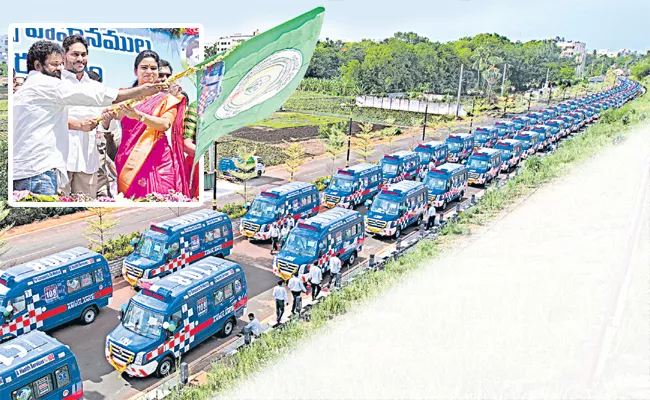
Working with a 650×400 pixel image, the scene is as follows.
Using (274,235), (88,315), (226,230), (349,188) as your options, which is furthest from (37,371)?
(349,188)

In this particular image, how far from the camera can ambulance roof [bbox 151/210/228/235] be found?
17078mm

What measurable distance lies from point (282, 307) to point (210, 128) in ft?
23.2

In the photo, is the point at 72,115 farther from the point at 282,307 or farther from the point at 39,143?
the point at 282,307

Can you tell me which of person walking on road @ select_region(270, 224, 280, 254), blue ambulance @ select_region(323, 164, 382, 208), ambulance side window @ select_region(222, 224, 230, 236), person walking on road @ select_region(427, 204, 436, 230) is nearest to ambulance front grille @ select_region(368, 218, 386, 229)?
person walking on road @ select_region(427, 204, 436, 230)

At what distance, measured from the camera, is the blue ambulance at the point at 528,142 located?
41.0 metres

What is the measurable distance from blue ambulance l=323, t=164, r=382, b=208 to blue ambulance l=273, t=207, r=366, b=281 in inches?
253

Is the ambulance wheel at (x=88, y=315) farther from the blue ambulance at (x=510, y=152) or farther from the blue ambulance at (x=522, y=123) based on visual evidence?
the blue ambulance at (x=522, y=123)

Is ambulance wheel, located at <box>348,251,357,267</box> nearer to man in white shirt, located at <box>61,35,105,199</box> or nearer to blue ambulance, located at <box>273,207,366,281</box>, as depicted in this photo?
blue ambulance, located at <box>273,207,366,281</box>

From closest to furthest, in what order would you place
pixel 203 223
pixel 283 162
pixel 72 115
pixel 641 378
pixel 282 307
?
pixel 641 378, pixel 72 115, pixel 282 307, pixel 203 223, pixel 283 162

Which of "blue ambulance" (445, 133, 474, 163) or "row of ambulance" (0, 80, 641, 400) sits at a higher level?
"blue ambulance" (445, 133, 474, 163)

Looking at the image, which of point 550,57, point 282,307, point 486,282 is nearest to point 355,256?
point 282,307

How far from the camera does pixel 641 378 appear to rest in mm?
8000

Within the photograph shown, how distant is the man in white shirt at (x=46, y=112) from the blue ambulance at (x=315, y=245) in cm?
779

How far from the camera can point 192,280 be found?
13.5 metres
